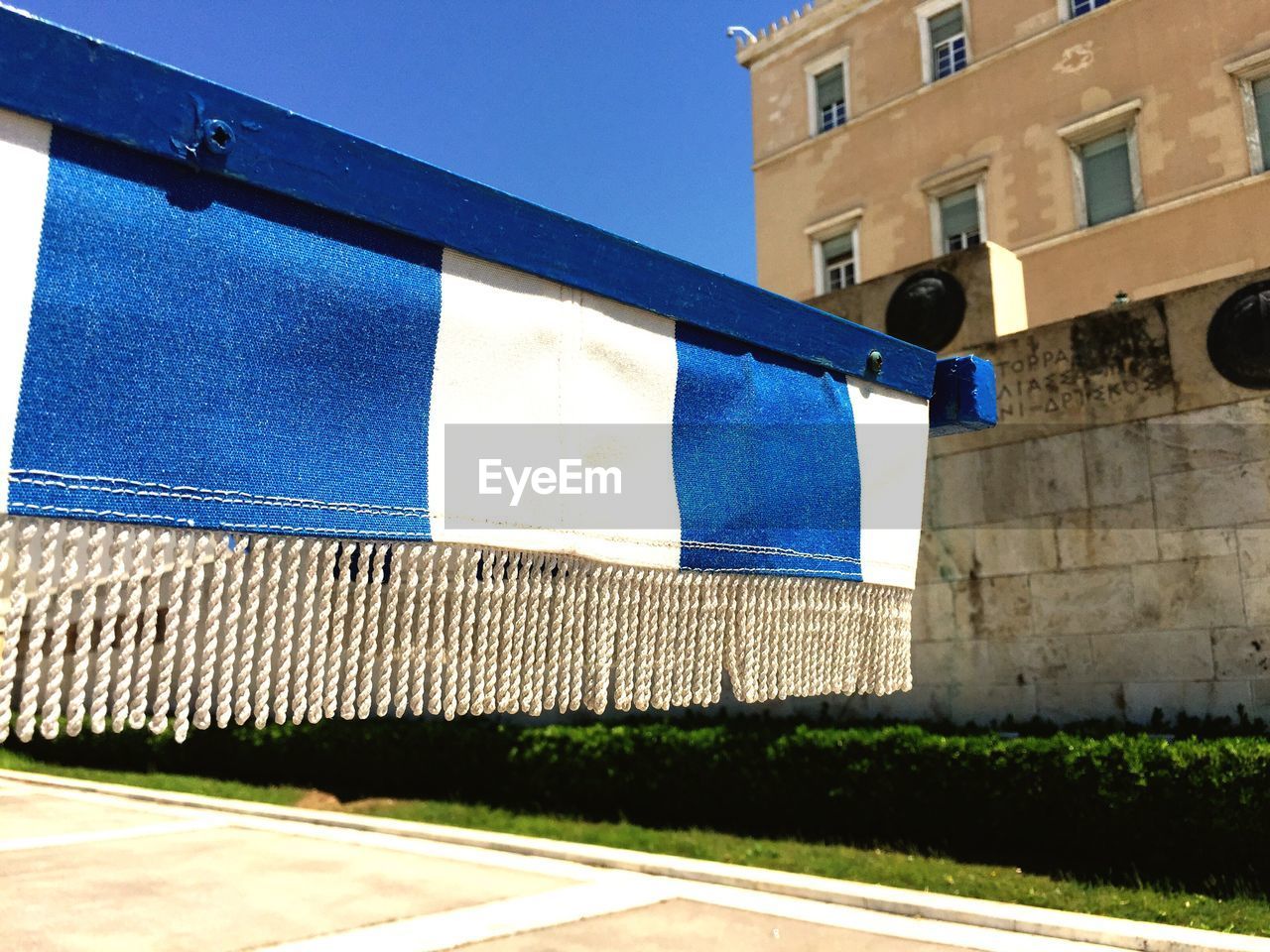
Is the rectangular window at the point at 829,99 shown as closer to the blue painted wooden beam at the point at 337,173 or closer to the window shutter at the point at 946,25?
the window shutter at the point at 946,25

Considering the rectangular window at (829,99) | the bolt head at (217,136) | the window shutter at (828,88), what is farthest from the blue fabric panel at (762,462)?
the window shutter at (828,88)

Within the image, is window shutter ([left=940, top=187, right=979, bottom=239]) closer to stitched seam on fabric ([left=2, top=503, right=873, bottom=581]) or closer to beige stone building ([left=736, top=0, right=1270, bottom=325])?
beige stone building ([left=736, top=0, right=1270, bottom=325])

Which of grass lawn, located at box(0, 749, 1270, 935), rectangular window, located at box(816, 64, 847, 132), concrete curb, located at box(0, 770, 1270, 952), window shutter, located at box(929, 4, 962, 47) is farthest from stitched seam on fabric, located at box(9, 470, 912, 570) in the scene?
rectangular window, located at box(816, 64, 847, 132)

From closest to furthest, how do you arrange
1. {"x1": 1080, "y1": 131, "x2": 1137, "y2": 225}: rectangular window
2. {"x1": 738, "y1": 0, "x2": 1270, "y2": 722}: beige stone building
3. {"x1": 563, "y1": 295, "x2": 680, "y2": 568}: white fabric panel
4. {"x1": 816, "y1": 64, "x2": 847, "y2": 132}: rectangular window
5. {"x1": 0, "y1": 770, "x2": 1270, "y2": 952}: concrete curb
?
1. {"x1": 563, "y1": 295, "x2": 680, "y2": 568}: white fabric panel
2. {"x1": 0, "y1": 770, "x2": 1270, "y2": 952}: concrete curb
3. {"x1": 738, "y1": 0, "x2": 1270, "y2": 722}: beige stone building
4. {"x1": 1080, "y1": 131, "x2": 1137, "y2": 225}: rectangular window
5. {"x1": 816, "y1": 64, "x2": 847, "y2": 132}: rectangular window

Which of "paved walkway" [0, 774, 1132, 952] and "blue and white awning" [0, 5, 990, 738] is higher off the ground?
"blue and white awning" [0, 5, 990, 738]

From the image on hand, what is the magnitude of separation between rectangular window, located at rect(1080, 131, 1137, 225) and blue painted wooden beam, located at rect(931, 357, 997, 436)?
1293 centimetres

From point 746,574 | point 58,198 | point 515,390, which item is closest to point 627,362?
point 515,390

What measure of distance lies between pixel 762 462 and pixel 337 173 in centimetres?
100

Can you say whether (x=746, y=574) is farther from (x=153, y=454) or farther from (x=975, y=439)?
(x=975, y=439)

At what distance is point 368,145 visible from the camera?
1469 millimetres

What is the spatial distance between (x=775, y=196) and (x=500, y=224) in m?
17.2

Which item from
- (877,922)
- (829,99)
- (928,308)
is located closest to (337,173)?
(877,922)

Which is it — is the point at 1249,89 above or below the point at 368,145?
above

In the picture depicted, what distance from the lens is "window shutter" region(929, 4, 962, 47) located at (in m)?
16.1
